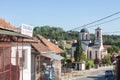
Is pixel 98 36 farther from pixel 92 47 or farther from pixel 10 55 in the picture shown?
pixel 10 55

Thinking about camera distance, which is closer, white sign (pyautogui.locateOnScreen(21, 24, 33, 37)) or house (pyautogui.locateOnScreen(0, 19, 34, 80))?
house (pyautogui.locateOnScreen(0, 19, 34, 80))

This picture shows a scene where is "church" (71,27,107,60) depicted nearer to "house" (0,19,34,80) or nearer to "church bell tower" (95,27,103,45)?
"church bell tower" (95,27,103,45)

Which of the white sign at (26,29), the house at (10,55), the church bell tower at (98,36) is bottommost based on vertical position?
the house at (10,55)

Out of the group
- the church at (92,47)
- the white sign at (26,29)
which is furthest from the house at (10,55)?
the church at (92,47)

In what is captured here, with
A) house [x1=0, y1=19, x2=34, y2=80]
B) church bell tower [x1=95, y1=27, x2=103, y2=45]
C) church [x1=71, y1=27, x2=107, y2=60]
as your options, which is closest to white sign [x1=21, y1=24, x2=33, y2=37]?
house [x1=0, y1=19, x2=34, y2=80]

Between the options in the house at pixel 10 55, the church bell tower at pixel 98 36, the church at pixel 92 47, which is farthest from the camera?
the church bell tower at pixel 98 36

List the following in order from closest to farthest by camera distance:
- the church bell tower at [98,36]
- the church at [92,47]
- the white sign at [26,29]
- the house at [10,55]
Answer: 1. the house at [10,55]
2. the white sign at [26,29]
3. the church at [92,47]
4. the church bell tower at [98,36]

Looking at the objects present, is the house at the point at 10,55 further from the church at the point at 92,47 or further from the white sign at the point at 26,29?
the church at the point at 92,47

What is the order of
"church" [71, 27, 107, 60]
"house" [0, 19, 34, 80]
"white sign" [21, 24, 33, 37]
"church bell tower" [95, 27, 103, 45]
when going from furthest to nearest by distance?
"church bell tower" [95, 27, 103, 45], "church" [71, 27, 107, 60], "white sign" [21, 24, 33, 37], "house" [0, 19, 34, 80]

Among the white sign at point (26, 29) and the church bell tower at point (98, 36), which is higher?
the church bell tower at point (98, 36)

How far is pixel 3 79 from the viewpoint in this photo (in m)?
15.0

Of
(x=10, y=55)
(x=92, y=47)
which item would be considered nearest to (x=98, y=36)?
(x=92, y=47)

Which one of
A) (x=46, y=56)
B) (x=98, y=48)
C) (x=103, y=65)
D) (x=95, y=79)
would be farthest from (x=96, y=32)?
(x=46, y=56)

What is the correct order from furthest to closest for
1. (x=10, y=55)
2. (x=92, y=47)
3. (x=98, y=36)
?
(x=98, y=36), (x=92, y=47), (x=10, y=55)
